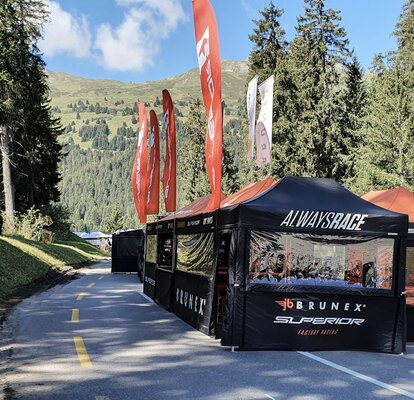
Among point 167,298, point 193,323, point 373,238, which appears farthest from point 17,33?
point 373,238

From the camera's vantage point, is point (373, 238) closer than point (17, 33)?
Yes

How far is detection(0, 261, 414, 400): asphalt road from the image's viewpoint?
19.3 ft

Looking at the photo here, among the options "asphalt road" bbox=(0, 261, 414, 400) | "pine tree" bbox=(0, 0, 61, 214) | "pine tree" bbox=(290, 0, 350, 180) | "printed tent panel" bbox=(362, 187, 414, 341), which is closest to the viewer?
"asphalt road" bbox=(0, 261, 414, 400)

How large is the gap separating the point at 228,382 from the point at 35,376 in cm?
251

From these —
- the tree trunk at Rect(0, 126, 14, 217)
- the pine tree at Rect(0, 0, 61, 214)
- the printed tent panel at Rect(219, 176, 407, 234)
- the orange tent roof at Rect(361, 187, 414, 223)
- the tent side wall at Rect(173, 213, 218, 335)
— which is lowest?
the tent side wall at Rect(173, 213, 218, 335)

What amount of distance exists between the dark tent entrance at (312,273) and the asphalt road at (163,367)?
0.35m

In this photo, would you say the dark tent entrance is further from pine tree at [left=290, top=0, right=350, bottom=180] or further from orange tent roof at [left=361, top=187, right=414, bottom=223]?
pine tree at [left=290, top=0, right=350, bottom=180]

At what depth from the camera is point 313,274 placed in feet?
29.3

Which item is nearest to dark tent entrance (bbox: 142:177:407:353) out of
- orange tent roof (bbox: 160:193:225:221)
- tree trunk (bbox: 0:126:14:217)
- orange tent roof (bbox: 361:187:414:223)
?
orange tent roof (bbox: 361:187:414:223)

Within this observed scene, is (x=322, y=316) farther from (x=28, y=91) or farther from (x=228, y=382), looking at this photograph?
(x=28, y=91)

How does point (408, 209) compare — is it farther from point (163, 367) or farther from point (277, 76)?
point (277, 76)

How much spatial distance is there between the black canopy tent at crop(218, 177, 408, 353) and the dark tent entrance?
0.02 meters

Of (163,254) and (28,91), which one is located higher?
(28,91)

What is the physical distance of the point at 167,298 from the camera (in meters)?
13.2
